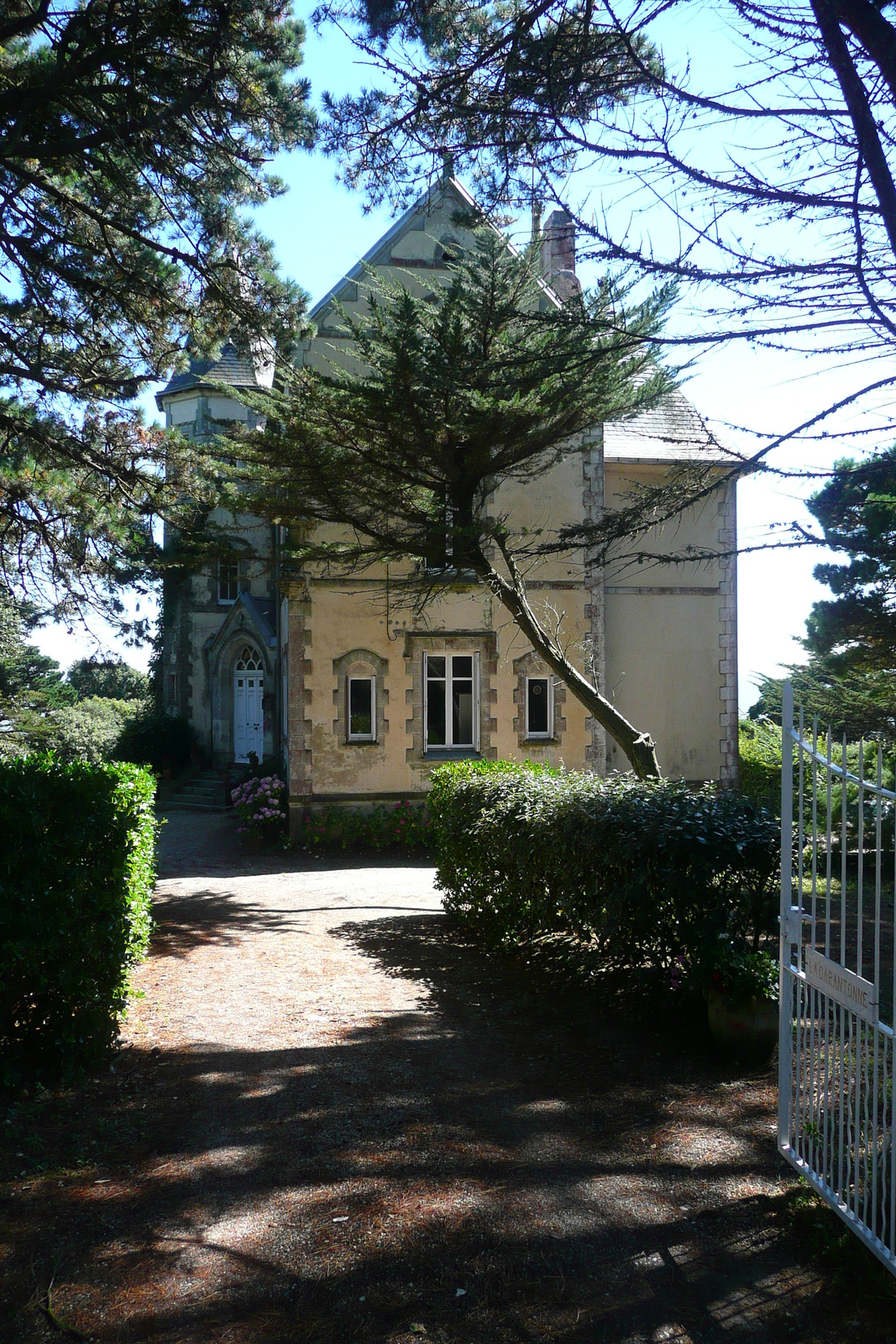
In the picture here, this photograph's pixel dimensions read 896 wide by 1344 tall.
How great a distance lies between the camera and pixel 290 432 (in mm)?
9430

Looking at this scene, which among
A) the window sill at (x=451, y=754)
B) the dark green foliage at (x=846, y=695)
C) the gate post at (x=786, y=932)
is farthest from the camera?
the window sill at (x=451, y=754)

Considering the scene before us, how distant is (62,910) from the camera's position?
16.2 ft

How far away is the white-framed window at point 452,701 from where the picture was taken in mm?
16188

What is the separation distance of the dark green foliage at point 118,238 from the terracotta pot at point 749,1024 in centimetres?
680

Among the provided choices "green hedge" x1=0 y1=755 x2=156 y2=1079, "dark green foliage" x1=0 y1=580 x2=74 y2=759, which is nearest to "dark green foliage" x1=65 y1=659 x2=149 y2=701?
"dark green foliage" x1=0 y1=580 x2=74 y2=759

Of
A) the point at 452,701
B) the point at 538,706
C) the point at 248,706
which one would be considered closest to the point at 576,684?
the point at 452,701

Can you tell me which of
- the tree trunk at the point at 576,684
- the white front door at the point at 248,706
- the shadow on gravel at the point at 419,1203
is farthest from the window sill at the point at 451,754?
the shadow on gravel at the point at 419,1203

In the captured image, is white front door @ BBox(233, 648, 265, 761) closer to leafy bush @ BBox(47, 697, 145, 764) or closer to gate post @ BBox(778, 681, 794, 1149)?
leafy bush @ BBox(47, 697, 145, 764)

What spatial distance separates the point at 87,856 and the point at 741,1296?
12.7ft

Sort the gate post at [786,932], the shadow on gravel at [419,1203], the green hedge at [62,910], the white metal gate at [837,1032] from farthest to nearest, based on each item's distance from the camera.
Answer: the green hedge at [62,910] < the gate post at [786,932] < the white metal gate at [837,1032] < the shadow on gravel at [419,1203]

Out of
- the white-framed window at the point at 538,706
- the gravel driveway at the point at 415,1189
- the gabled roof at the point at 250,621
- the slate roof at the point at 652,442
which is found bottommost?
the gravel driveway at the point at 415,1189

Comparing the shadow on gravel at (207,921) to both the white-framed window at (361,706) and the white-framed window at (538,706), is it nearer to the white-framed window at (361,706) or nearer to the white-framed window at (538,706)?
the white-framed window at (361,706)

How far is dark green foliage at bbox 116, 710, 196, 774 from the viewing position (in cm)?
2322

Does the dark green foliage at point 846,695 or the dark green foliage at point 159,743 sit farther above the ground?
the dark green foliage at point 846,695
